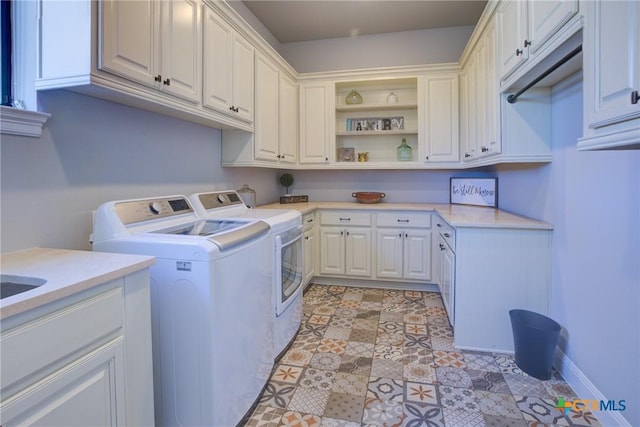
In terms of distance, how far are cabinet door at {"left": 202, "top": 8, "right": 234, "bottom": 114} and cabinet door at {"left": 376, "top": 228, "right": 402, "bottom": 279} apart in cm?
195

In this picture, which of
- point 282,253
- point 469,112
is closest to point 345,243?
point 282,253

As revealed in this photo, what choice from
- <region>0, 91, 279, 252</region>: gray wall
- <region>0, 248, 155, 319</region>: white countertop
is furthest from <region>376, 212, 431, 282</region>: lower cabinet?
<region>0, 248, 155, 319</region>: white countertop

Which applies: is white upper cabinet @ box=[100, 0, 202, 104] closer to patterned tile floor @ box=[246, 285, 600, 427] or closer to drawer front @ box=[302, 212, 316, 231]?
drawer front @ box=[302, 212, 316, 231]

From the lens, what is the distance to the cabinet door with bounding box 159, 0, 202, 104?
1731mm

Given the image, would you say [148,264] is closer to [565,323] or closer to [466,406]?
[466,406]

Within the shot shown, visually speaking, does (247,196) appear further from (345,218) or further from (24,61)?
(24,61)

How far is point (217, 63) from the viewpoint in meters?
2.22

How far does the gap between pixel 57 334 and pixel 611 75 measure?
5.90ft

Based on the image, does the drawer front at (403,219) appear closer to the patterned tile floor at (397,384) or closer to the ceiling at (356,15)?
the patterned tile floor at (397,384)

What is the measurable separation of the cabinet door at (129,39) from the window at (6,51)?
0.41 meters

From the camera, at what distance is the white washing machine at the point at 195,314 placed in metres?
1.34

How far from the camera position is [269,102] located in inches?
122

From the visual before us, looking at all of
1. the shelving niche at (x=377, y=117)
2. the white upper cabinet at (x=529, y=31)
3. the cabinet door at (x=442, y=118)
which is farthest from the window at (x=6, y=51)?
the cabinet door at (x=442, y=118)

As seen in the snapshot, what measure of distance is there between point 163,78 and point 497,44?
212cm
